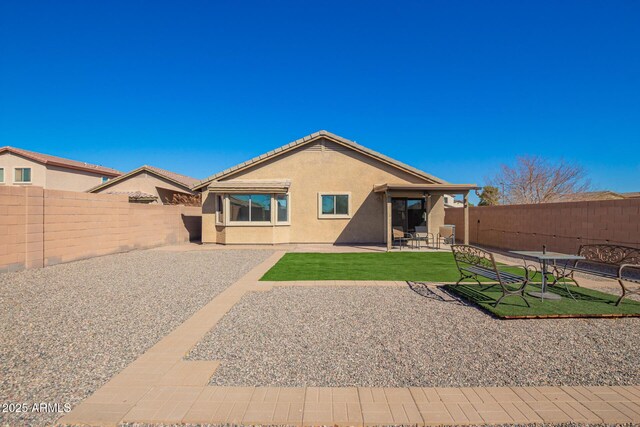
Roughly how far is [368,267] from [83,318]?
8.00 metres

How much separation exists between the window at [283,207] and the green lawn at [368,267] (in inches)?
151

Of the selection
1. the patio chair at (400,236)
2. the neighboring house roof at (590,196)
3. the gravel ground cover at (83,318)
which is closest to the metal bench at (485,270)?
the gravel ground cover at (83,318)

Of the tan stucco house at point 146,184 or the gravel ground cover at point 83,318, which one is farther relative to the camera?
the tan stucco house at point 146,184

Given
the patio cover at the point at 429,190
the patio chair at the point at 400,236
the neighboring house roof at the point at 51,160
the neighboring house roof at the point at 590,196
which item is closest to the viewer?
the patio cover at the point at 429,190

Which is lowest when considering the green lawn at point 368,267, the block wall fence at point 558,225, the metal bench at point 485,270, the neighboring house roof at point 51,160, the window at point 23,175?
the green lawn at point 368,267

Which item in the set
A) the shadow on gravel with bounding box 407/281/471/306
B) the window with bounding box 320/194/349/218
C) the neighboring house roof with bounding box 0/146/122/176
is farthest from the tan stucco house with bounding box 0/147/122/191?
the shadow on gravel with bounding box 407/281/471/306

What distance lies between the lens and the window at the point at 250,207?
58.7 ft

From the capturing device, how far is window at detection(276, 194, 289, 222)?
712 inches

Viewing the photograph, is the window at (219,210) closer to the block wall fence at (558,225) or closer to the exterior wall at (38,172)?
the block wall fence at (558,225)

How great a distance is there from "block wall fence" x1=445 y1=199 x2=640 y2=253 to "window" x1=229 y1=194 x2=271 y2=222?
12.5 meters

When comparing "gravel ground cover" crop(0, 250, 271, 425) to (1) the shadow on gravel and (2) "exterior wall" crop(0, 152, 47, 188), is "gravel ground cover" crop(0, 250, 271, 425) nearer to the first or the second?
(1) the shadow on gravel

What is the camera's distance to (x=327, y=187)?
1859 cm

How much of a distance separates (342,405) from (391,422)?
1.63 feet

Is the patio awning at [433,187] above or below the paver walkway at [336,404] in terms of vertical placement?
above
